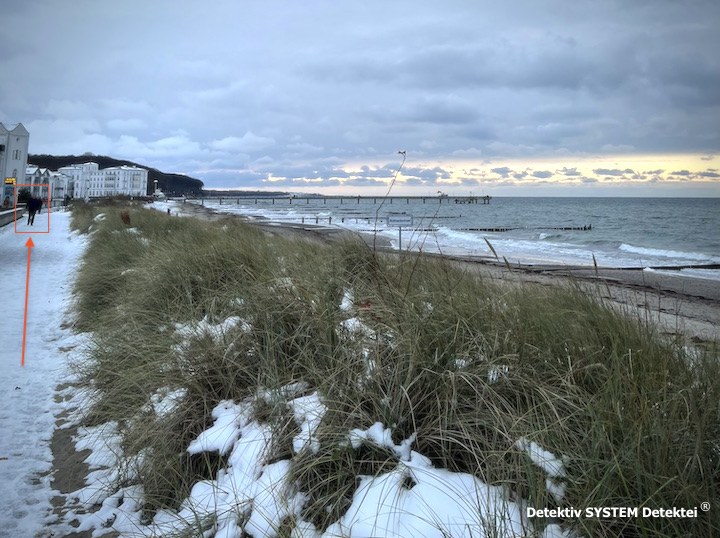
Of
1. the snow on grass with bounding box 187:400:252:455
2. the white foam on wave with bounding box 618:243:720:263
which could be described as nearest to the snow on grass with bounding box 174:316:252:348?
the snow on grass with bounding box 187:400:252:455

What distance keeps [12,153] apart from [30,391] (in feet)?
205

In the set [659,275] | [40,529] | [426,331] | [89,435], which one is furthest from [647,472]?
[659,275]

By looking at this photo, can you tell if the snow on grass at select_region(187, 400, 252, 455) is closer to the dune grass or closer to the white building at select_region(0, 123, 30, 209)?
the dune grass

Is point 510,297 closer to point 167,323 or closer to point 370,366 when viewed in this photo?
point 370,366

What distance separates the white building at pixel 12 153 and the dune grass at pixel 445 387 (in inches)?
2374

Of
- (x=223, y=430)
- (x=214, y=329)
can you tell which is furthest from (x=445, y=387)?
(x=214, y=329)

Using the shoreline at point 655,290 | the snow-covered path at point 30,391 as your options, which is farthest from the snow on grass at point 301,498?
the shoreline at point 655,290

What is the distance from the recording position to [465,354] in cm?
280

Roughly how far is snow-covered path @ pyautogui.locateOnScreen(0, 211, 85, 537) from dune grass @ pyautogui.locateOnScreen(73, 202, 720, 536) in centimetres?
46

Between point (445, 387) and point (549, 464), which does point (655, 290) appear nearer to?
point (445, 387)

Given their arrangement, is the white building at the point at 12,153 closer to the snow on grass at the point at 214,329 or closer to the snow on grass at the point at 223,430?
the snow on grass at the point at 214,329

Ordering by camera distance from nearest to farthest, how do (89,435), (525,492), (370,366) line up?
(525,492) < (370,366) < (89,435)

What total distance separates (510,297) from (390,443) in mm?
2227

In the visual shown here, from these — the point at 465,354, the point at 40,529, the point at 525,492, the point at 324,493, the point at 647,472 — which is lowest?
the point at 40,529
